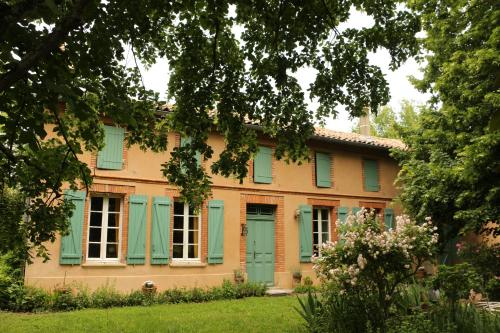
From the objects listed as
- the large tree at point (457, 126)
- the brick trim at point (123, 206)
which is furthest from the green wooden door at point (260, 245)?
the large tree at point (457, 126)

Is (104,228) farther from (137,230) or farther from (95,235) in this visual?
(137,230)

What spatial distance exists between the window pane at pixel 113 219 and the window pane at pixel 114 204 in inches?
5.4

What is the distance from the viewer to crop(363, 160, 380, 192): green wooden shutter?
16141 mm

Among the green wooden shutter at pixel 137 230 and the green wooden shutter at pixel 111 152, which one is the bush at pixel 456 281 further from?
the green wooden shutter at pixel 111 152

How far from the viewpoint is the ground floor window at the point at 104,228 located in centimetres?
1135

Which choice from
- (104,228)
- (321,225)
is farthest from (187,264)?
(321,225)

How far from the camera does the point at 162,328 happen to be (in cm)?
737

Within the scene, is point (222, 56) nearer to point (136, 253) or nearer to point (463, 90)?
point (463, 90)

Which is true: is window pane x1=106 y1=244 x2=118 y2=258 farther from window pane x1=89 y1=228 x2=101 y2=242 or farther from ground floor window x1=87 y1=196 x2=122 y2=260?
window pane x1=89 y1=228 x2=101 y2=242

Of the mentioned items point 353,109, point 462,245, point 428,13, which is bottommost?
point 462,245

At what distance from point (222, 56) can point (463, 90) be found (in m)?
6.23

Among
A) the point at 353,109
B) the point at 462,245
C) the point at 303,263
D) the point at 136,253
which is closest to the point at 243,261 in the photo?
the point at 303,263

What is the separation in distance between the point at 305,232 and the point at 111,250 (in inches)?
233

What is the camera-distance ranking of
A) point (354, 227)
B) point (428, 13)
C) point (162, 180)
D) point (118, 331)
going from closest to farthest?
point (354, 227) → point (118, 331) → point (428, 13) → point (162, 180)
